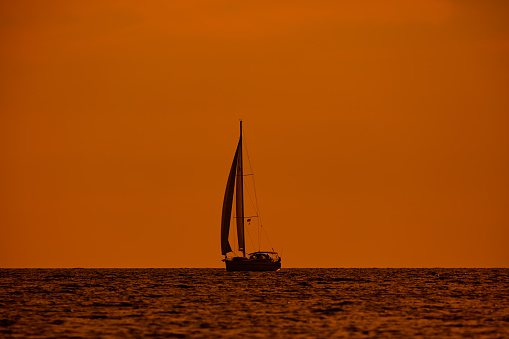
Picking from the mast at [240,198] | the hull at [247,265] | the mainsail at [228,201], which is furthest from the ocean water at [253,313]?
the hull at [247,265]

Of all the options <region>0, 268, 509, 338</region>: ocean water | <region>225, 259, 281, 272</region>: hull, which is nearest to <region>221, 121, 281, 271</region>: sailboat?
<region>225, 259, 281, 272</region>: hull

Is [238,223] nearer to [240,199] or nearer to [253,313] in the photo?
[240,199]

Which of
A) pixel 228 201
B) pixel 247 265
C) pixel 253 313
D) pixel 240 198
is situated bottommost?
pixel 253 313

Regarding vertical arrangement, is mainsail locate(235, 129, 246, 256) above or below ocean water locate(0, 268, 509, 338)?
above

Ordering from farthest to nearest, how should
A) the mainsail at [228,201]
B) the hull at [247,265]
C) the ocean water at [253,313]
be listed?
the hull at [247,265]
the mainsail at [228,201]
the ocean water at [253,313]

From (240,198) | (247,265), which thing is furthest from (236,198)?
(247,265)

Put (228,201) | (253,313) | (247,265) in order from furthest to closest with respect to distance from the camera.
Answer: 1. (247,265)
2. (228,201)
3. (253,313)

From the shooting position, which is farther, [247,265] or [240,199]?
[247,265]

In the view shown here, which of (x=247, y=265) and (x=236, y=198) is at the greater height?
(x=236, y=198)

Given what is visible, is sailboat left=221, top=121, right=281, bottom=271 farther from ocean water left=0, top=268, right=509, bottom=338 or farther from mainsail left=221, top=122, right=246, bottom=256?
ocean water left=0, top=268, right=509, bottom=338

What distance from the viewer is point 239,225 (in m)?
144

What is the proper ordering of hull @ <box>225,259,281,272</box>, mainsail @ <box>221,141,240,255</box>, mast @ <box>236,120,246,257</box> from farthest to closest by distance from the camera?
hull @ <box>225,259,281,272</box>, mast @ <box>236,120,246,257</box>, mainsail @ <box>221,141,240,255</box>

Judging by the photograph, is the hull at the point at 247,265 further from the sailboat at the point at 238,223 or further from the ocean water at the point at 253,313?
the ocean water at the point at 253,313

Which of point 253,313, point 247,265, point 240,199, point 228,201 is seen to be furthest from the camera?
point 247,265
